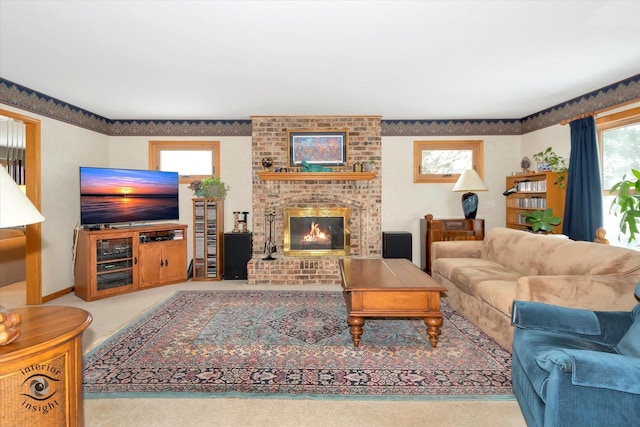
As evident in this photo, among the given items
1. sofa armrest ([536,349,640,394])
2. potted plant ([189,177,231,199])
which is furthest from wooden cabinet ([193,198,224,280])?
sofa armrest ([536,349,640,394])

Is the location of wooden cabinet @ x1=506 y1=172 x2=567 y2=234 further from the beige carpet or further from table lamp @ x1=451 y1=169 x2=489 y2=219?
the beige carpet

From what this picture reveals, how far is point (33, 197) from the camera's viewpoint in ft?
13.5

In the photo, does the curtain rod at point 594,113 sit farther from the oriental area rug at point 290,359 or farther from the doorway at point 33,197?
the doorway at point 33,197

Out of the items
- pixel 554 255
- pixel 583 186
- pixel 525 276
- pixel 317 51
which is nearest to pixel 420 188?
pixel 583 186

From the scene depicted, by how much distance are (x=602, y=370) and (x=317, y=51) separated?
291 cm

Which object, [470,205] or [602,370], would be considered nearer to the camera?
[602,370]

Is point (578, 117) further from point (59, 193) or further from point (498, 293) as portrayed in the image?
point (59, 193)

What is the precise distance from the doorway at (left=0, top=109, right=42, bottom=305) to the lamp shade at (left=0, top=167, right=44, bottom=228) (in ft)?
11.8

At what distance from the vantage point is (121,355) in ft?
8.71

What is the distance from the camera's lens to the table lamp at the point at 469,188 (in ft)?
16.0

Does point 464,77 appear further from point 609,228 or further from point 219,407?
point 219,407

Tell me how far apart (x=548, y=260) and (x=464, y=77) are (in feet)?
6.80

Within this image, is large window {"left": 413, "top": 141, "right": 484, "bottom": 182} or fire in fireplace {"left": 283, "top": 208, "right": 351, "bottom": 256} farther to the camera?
large window {"left": 413, "top": 141, "right": 484, "bottom": 182}

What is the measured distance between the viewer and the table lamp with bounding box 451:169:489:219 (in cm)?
487
